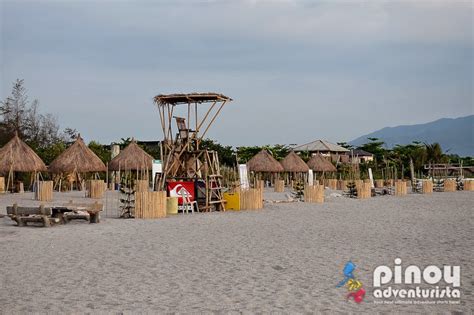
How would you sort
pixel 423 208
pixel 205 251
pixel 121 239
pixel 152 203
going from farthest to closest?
pixel 423 208 → pixel 152 203 → pixel 121 239 → pixel 205 251

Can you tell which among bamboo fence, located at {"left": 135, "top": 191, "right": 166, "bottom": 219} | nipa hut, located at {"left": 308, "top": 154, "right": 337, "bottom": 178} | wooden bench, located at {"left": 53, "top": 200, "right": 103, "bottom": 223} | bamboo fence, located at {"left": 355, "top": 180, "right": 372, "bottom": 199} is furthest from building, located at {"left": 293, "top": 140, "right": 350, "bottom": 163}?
wooden bench, located at {"left": 53, "top": 200, "right": 103, "bottom": 223}

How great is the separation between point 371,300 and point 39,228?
940 cm

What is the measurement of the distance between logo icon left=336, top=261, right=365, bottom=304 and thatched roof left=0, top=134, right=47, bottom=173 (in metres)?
22.9

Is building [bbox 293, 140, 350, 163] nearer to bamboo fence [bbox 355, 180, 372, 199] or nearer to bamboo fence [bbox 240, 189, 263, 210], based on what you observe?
bamboo fence [bbox 355, 180, 372, 199]

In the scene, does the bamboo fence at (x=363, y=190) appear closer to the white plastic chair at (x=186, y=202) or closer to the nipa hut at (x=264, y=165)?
the white plastic chair at (x=186, y=202)

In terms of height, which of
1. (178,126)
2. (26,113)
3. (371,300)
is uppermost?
(26,113)

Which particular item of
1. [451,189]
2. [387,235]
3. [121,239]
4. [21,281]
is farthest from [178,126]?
[451,189]

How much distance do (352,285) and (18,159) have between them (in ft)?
78.9

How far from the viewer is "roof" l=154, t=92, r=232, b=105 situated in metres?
17.0

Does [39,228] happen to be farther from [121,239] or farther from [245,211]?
→ [245,211]

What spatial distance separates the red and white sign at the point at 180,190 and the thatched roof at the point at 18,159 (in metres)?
12.7

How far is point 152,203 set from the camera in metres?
15.4

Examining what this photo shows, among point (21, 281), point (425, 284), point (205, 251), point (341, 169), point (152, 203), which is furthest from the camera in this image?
point (341, 169)

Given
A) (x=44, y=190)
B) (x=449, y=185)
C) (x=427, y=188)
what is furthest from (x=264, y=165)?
(x=44, y=190)
